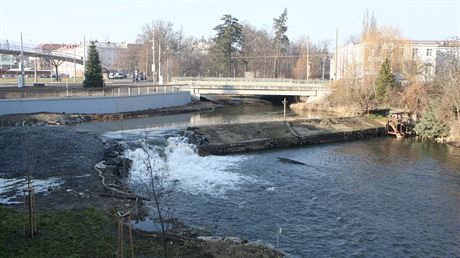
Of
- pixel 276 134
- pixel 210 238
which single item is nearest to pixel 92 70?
pixel 276 134

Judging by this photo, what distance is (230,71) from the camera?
339 ft

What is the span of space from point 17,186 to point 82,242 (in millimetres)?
9587

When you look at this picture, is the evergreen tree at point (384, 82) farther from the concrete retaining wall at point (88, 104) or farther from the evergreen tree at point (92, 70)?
the evergreen tree at point (92, 70)

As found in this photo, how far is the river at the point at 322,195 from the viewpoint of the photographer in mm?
17531

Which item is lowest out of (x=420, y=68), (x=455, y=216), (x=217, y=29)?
(x=455, y=216)

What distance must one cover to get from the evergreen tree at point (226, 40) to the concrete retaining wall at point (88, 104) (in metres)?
40.4

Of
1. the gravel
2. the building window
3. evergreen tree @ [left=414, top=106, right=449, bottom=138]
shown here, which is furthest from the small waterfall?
the building window

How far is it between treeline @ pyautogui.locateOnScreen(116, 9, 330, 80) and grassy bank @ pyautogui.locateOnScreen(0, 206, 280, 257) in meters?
84.8

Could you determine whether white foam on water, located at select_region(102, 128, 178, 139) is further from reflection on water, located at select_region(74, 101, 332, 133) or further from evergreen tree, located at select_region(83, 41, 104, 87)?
evergreen tree, located at select_region(83, 41, 104, 87)

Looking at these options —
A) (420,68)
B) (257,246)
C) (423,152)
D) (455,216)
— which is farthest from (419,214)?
(420,68)

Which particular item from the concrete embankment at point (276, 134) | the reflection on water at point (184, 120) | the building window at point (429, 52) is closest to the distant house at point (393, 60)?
the reflection on water at point (184, 120)

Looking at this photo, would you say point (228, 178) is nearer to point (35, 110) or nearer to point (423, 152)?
point (423, 152)

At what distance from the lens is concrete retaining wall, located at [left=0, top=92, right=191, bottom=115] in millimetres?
45625

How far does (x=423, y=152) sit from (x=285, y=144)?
11684mm
